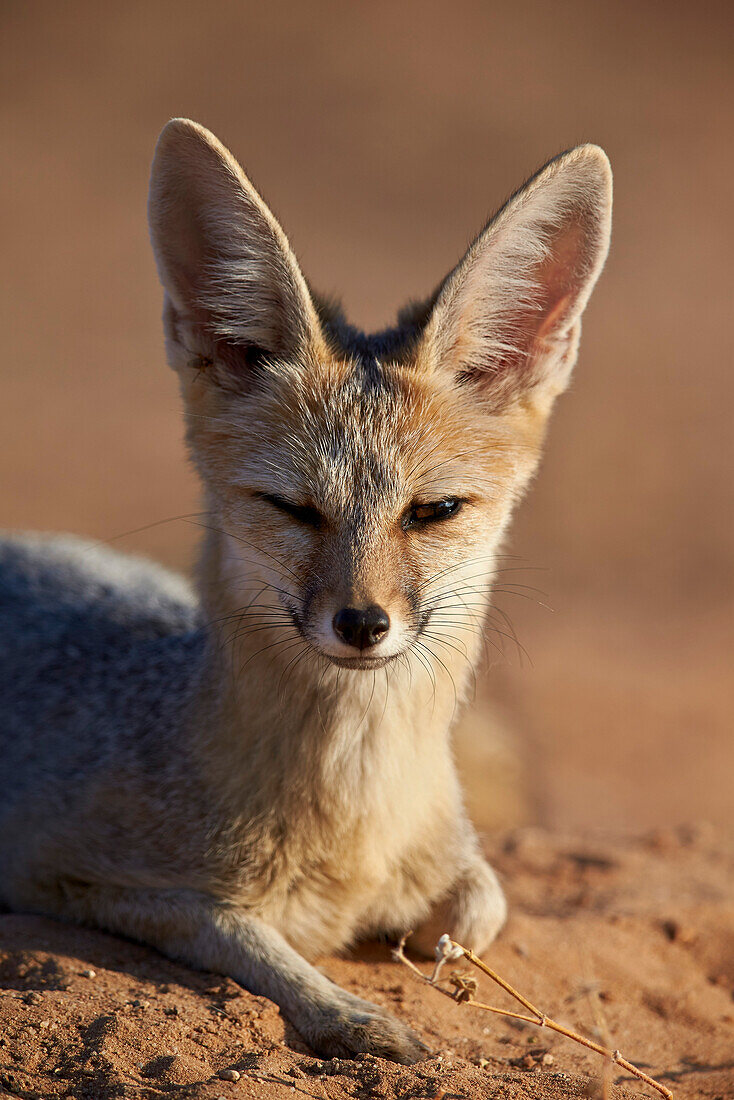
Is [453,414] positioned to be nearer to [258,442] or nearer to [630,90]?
[258,442]

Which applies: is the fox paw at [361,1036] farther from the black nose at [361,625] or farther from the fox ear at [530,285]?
the fox ear at [530,285]

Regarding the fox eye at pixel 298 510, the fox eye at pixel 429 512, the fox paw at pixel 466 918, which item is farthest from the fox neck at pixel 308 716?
the fox paw at pixel 466 918

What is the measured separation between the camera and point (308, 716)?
389cm

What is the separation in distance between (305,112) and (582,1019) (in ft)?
76.2

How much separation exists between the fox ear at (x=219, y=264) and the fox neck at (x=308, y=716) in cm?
76

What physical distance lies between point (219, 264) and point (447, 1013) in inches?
114

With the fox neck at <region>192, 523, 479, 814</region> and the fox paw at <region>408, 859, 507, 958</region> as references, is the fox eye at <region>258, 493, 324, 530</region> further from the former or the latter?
the fox paw at <region>408, 859, 507, 958</region>

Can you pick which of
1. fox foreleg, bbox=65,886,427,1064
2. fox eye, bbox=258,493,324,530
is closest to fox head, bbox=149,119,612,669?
fox eye, bbox=258,493,324,530

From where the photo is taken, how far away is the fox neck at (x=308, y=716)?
3867mm

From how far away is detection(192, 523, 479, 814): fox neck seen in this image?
3.87 meters

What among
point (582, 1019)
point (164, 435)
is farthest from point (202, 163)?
point (164, 435)

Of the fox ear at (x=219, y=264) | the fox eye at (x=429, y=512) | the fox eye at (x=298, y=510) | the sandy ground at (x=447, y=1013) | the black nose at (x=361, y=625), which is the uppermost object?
the fox ear at (x=219, y=264)

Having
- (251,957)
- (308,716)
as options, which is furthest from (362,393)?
(251,957)

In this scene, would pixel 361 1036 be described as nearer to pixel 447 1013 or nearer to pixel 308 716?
pixel 447 1013
